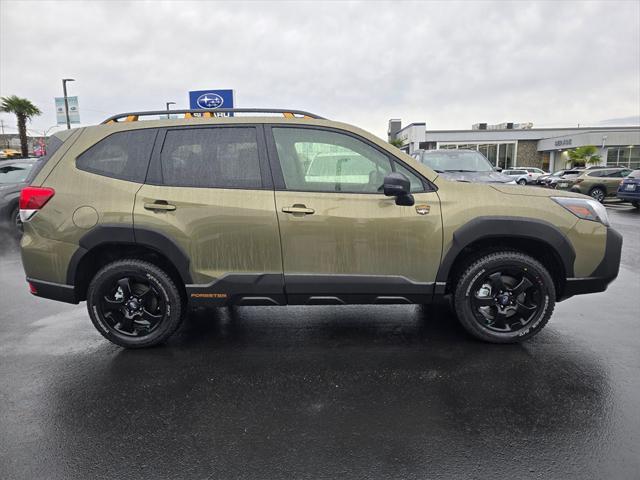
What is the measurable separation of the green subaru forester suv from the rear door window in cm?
1

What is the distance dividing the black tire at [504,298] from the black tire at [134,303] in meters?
2.40

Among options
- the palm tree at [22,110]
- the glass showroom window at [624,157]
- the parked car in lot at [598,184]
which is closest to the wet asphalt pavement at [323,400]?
the parked car in lot at [598,184]

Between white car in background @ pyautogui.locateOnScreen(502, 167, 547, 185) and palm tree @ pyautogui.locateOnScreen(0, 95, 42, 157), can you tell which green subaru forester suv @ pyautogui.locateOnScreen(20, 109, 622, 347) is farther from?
palm tree @ pyautogui.locateOnScreen(0, 95, 42, 157)

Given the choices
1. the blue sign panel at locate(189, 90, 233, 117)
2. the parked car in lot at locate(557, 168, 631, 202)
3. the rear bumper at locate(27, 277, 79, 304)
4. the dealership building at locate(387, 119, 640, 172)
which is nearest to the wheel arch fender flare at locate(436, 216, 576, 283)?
the rear bumper at locate(27, 277, 79, 304)

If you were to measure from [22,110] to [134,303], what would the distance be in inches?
1406

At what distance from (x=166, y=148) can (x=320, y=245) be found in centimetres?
150

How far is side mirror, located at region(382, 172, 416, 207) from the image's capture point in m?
3.16

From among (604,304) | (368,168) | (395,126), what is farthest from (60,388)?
(395,126)

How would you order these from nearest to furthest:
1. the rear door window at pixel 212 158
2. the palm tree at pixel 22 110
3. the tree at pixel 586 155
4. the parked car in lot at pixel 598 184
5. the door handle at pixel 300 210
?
the door handle at pixel 300 210
the rear door window at pixel 212 158
the parked car in lot at pixel 598 184
the palm tree at pixel 22 110
the tree at pixel 586 155

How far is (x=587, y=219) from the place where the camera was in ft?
11.2

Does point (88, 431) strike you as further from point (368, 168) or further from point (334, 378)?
point (368, 168)

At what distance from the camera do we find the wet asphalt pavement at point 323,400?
2.28m

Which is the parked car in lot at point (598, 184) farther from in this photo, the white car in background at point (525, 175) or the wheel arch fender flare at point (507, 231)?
the wheel arch fender flare at point (507, 231)

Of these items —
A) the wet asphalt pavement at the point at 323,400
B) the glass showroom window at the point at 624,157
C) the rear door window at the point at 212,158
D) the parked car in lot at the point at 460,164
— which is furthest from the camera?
the glass showroom window at the point at 624,157
